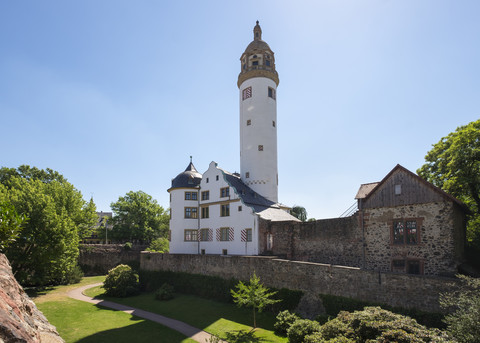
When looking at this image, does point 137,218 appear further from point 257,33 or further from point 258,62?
point 257,33

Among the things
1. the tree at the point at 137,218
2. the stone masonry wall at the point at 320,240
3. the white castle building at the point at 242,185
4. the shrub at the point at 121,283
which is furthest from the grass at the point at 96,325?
the tree at the point at 137,218

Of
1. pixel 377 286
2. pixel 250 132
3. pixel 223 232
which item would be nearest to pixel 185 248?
pixel 223 232

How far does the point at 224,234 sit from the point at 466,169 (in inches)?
1006

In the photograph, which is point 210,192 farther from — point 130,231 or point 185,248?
point 130,231

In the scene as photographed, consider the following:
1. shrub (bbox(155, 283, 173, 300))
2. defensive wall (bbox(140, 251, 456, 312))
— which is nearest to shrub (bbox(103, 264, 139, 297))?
shrub (bbox(155, 283, 173, 300))

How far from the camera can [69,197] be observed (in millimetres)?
45906

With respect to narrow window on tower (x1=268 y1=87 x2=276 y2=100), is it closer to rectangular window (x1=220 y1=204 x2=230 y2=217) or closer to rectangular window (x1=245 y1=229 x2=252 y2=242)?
rectangular window (x1=220 y1=204 x2=230 y2=217)

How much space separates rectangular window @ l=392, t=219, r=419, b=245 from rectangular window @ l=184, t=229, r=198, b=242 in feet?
81.8

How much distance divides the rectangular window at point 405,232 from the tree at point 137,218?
51099 millimetres

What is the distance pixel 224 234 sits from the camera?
37719 millimetres

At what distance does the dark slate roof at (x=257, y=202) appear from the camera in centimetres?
3618

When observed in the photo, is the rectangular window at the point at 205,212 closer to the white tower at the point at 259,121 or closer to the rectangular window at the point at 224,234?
the rectangular window at the point at 224,234

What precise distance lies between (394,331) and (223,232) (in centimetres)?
2582

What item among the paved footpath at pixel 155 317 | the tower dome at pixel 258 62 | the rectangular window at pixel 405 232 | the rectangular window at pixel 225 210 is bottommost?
the paved footpath at pixel 155 317
